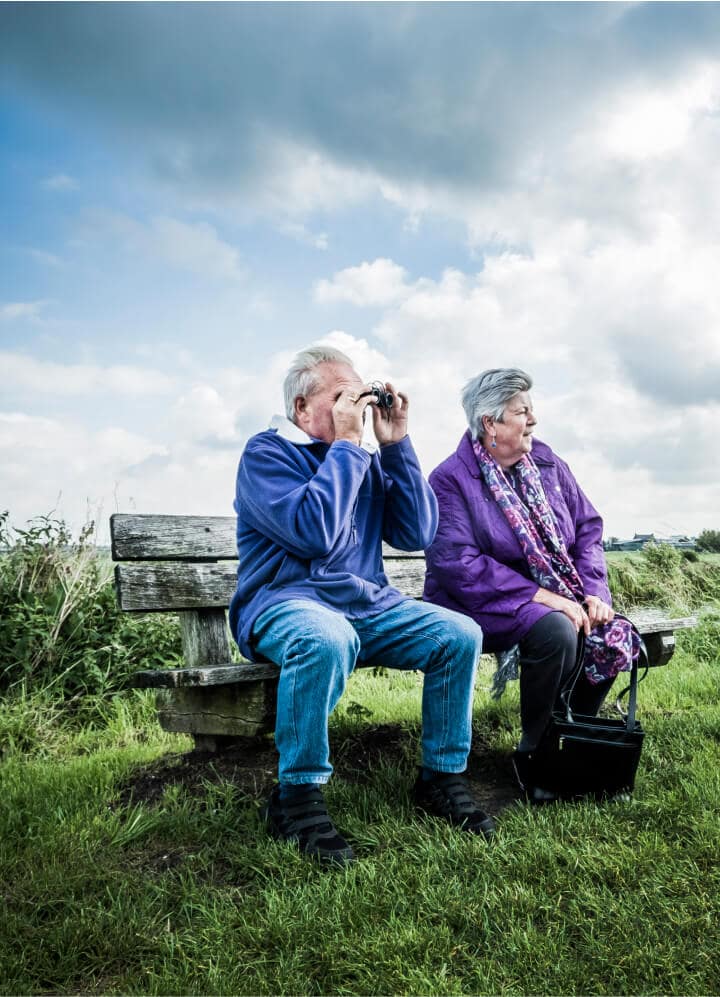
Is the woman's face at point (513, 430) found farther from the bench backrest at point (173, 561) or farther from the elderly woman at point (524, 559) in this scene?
the bench backrest at point (173, 561)

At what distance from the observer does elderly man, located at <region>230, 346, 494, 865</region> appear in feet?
9.30

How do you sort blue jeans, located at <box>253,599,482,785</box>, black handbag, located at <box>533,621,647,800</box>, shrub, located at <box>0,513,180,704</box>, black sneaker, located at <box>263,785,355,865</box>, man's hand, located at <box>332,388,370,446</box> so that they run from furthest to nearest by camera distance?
1. shrub, located at <box>0,513,180,704</box>
2. man's hand, located at <box>332,388,370,446</box>
3. black handbag, located at <box>533,621,647,800</box>
4. blue jeans, located at <box>253,599,482,785</box>
5. black sneaker, located at <box>263,785,355,865</box>

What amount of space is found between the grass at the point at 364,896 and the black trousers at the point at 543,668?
413 mm

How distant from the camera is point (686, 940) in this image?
2229mm

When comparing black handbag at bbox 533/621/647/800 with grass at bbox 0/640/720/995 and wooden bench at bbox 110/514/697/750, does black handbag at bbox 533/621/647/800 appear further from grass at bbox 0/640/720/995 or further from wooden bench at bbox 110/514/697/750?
wooden bench at bbox 110/514/697/750

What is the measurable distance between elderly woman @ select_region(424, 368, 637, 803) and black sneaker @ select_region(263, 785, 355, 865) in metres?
0.91

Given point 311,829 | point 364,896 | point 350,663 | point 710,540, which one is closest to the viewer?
point 364,896

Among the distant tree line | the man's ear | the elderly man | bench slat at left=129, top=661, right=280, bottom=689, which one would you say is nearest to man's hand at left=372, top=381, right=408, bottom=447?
the elderly man

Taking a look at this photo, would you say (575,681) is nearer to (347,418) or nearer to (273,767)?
(273,767)

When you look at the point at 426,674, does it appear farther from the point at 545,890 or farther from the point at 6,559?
the point at 6,559

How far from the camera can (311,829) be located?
9.11ft

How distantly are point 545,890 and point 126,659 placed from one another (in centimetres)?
368

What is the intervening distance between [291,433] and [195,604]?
98cm

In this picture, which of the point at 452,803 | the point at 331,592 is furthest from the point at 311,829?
the point at 331,592
